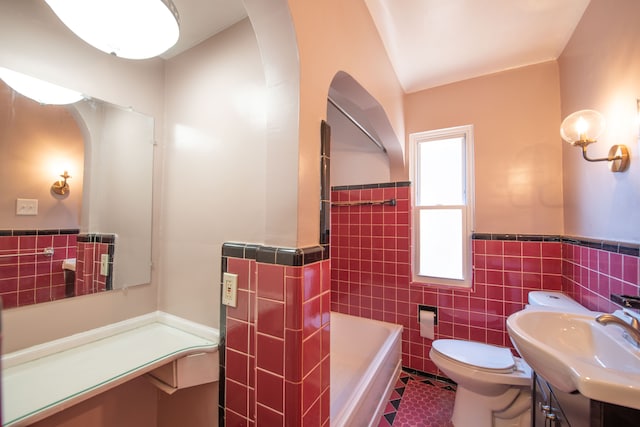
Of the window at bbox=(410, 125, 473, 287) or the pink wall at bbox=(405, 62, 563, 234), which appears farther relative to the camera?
the window at bbox=(410, 125, 473, 287)

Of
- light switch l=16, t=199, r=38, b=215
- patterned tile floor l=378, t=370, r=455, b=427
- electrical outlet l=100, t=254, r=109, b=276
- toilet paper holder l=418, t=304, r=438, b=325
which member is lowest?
patterned tile floor l=378, t=370, r=455, b=427

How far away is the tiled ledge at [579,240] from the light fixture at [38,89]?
2.65 meters

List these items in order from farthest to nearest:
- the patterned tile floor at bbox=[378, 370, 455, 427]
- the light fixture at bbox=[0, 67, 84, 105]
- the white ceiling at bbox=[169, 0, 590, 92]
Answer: the patterned tile floor at bbox=[378, 370, 455, 427] → the white ceiling at bbox=[169, 0, 590, 92] → the light fixture at bbox=[0, 67, 84, 105]

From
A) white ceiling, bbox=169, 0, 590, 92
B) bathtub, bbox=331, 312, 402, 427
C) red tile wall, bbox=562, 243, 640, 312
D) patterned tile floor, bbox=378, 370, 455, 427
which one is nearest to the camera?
red tile wall, bbox=562, 243, 640, 312

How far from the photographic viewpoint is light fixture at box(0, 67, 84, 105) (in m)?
1.05

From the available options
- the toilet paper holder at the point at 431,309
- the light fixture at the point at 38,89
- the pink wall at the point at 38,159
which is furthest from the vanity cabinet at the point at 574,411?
the light fixture at the point at 38,89

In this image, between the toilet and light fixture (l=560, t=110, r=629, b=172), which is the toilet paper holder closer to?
the toilet

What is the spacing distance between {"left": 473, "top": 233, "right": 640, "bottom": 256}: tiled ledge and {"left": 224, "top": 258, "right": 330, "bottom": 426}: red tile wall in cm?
139

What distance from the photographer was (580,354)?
1112mm

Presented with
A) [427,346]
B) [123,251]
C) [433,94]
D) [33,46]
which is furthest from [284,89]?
[427,346]

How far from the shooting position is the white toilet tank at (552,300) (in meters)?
1.54

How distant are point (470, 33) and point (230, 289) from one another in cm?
218

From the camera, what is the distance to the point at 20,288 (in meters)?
1.07

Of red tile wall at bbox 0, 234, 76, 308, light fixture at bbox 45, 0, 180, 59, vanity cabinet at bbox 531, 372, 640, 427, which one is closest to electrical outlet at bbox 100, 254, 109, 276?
red tile wall at bbox 0, 234, 76, 308
